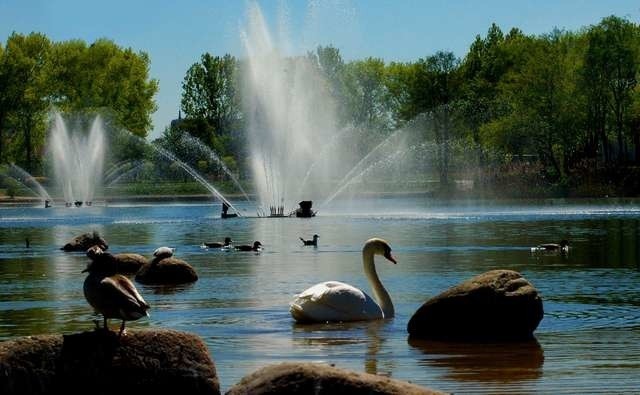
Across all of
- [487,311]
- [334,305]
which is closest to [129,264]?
[334,305]

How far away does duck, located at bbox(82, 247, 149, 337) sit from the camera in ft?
46.4

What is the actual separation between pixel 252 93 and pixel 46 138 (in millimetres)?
68676

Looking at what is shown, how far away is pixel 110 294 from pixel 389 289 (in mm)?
14254

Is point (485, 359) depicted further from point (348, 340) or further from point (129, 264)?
point (129, 264)

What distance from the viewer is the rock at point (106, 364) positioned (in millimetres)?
13391

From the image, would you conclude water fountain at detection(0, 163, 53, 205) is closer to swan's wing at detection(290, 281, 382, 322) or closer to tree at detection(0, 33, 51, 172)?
tree at detection(0, 33, 51, 172)

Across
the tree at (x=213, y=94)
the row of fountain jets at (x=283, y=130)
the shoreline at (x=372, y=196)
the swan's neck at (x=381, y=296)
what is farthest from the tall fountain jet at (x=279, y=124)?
the tree at (x=213, y=94)

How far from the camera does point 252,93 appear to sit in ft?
242

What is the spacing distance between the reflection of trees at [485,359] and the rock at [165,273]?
11258 millimetres

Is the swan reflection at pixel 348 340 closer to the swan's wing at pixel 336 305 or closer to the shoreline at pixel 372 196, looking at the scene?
the swan's wing at pixel 336 305

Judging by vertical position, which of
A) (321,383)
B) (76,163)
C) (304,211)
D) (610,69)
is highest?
(610,69)

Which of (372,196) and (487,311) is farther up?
(372,196)

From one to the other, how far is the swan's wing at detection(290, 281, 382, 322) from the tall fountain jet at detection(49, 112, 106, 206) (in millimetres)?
81057

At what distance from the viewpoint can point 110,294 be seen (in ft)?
46.4
